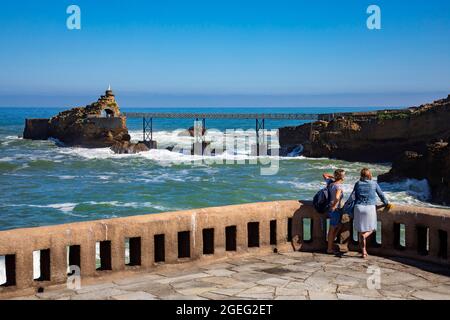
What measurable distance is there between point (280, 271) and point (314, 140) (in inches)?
1881

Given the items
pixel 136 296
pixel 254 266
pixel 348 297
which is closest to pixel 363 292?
pixel 348 297

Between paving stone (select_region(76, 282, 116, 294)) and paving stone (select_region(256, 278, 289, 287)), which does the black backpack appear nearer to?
paving stone (select_region(256, 278, 289, 287))

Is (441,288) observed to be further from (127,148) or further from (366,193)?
(127,148)

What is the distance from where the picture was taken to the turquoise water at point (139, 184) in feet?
78.5

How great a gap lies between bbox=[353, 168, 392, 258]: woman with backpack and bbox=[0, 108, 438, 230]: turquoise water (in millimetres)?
15012

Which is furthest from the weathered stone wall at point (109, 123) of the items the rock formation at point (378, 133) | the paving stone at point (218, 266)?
the paving stone at point (218, 266)

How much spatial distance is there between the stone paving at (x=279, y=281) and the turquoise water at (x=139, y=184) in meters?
14.6

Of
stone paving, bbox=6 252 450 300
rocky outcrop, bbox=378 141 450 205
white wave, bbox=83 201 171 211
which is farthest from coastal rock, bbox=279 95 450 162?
stone paving, bbox=6 252 450 300

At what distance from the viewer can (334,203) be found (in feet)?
24.3

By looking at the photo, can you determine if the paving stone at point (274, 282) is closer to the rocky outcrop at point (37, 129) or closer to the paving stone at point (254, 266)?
the paving stone at point (254, 266)

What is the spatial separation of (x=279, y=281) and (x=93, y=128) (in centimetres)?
6034

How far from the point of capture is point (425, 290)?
19.6 ft

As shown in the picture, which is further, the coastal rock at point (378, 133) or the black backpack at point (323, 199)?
the coastal rock at point (378, 133)
